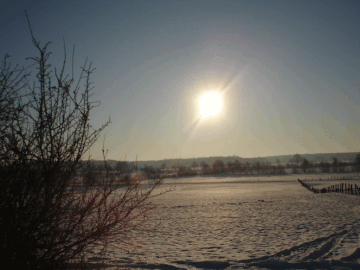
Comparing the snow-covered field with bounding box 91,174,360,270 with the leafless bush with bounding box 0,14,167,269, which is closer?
the leafless bush with bounding box 0,14,167,269

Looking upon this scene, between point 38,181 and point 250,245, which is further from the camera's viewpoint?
point 250,245

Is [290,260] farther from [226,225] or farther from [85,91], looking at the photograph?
[85,91]

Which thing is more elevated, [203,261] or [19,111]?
[19,111]

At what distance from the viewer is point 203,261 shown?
6.52m

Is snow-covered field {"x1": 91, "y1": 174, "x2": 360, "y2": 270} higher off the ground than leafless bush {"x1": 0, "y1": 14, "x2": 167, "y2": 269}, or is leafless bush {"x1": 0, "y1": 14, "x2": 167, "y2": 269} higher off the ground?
leafless bush {"x1": 0, "y1": 14, "x2": 167, "y2": 269}

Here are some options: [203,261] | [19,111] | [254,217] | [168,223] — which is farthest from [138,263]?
[254,217]

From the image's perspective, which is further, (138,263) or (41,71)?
(138,263)

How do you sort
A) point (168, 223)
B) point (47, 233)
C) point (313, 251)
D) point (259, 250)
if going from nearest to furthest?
point (47, 233) → point (313, 251) → point (259, 250) → point (168, 223)

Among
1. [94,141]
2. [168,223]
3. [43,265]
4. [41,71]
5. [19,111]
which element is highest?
[41,71]

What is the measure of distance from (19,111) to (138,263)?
495 cm

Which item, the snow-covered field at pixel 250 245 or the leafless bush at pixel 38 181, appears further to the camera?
the snow-covered field at pixel 250 245

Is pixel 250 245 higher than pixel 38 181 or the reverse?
the reverse

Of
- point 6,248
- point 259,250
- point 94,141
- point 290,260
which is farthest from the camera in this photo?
point 259,250

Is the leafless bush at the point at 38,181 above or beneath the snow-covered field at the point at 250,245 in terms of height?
above
